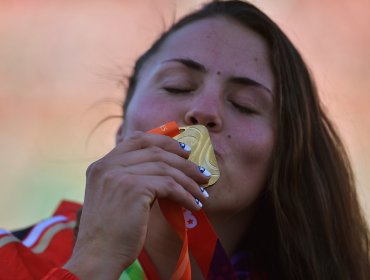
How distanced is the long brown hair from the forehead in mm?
31

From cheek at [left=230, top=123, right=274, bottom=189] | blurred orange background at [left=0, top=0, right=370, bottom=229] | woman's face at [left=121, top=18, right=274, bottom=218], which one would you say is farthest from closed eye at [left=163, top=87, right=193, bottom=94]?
blurred orange background at [left=0, top=0, right=370, bottom=229]

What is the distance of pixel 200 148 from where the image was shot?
1.07m

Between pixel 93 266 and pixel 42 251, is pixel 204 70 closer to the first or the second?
pixel 93 266

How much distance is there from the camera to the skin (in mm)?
934

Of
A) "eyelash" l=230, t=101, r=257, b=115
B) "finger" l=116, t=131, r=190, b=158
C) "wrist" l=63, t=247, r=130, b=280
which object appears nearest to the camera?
"wrist" l=63, t=247, r=130, b=280

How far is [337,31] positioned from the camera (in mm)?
4332

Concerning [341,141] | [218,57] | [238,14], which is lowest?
[341,141]

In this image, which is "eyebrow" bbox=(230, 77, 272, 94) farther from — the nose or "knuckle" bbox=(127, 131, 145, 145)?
"knuckle" bbox=(127, 131, 145, 145)

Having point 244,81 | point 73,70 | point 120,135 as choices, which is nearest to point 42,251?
point 120,135

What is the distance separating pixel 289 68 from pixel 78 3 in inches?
144

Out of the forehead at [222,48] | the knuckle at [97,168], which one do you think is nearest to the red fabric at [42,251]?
the knuckle at [97,168]

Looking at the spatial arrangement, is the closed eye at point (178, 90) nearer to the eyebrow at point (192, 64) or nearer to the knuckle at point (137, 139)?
the eyebrow at point (192, 64)

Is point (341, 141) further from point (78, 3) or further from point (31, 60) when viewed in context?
point (78, 3)

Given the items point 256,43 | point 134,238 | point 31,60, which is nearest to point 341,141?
point 256,43
